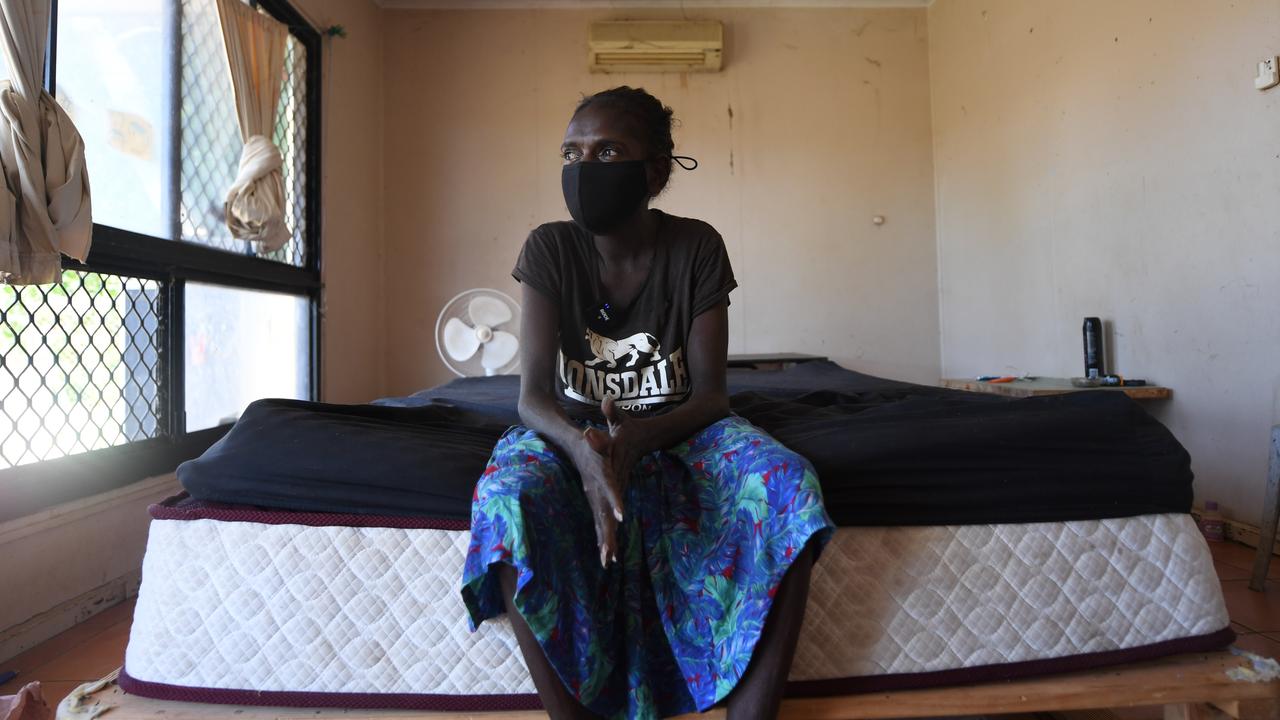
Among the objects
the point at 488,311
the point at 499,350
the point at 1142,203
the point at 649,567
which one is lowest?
the point at 649,567

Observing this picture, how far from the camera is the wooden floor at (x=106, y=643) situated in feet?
5.45

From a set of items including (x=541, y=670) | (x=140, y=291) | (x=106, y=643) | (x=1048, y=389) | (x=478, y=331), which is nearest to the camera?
(x=541, y=670)

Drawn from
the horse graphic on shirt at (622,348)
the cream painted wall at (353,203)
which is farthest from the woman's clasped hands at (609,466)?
the cream painted wall at (353,203)

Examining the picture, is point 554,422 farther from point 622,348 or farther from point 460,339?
point 460,339

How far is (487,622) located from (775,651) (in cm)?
48

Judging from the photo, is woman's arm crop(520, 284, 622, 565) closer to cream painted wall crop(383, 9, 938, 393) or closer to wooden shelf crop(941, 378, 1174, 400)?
wooden shelf crop(941, 378, 1174, 400)

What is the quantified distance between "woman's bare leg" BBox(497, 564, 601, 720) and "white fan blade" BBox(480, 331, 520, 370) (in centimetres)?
277

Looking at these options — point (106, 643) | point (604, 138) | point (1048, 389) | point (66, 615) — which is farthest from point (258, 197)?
point (1048, 389)

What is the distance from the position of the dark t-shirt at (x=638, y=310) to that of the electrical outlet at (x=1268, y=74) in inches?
84.3

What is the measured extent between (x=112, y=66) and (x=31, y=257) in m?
1.00

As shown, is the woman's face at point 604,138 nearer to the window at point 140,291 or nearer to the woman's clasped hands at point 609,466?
the woman's clasped hands at point 609,466

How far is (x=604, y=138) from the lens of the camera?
1.41m

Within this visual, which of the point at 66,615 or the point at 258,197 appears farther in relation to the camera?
the point at 258,197

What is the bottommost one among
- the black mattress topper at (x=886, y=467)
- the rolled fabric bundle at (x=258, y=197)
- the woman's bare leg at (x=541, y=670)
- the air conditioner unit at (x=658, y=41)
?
the woman's bare leg at (x=541, y=670)
